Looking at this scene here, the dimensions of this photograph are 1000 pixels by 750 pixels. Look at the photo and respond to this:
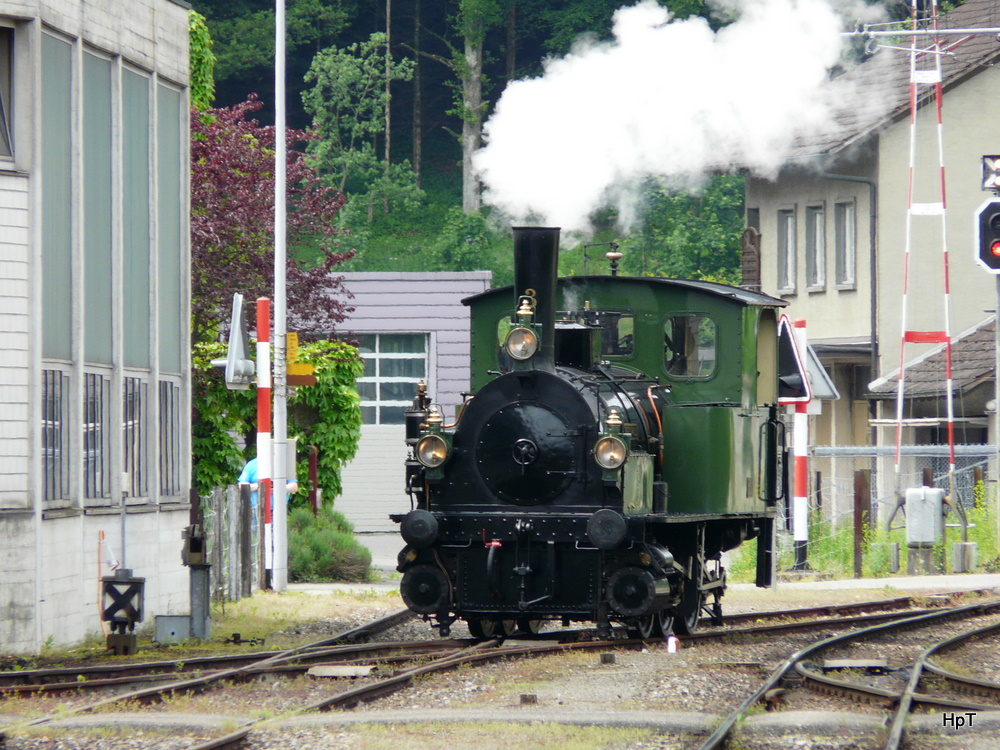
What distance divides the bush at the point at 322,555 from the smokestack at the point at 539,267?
29.5ft

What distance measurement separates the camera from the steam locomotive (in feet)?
39.6

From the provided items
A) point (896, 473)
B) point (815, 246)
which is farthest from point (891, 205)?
point (896, 473)

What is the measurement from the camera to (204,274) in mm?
26500

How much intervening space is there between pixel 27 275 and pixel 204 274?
553 inches

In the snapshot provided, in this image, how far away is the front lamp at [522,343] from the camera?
12125 mm

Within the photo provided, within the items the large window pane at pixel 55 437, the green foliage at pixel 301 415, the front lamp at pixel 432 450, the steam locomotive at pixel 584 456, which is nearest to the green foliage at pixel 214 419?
the green foliage at pixel 301 415

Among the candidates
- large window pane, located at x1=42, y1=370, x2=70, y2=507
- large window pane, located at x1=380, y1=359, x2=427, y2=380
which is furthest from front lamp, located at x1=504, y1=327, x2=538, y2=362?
large window pane, located at x1=380, y1=359, x2=427, y2=380

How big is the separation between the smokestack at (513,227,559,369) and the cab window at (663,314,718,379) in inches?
64.6

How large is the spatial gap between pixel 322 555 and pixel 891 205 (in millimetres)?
14665

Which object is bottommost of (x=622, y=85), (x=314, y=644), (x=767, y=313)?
(x=314, y=644)

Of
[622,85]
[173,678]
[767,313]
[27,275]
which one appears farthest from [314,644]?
[622,85]

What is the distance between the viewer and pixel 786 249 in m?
33.2

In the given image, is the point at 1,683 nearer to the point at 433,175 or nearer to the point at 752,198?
the point at 752,198

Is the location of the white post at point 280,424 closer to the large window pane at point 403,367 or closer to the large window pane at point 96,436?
the large window pane at point 96,436
